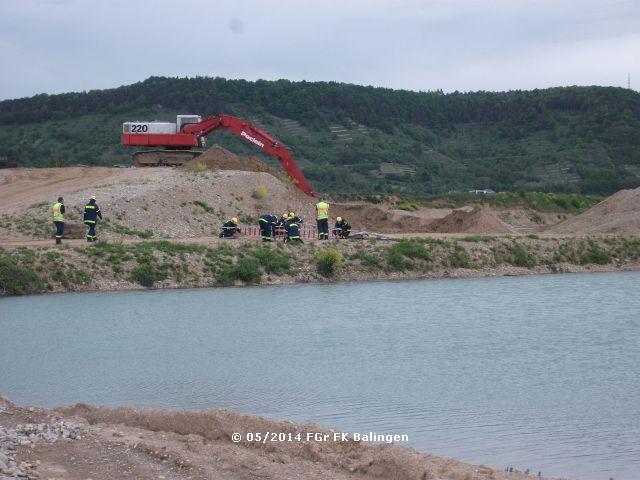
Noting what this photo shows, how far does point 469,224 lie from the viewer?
46.1 meters

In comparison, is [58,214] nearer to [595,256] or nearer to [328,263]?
[328,263]

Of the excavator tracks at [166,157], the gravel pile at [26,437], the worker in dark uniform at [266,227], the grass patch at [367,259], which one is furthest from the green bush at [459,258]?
the gravel pile at [26,437]

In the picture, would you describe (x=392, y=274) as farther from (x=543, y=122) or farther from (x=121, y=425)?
(x=543, y=122)

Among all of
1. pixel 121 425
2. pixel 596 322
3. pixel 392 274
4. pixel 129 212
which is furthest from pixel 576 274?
pixel 121 425

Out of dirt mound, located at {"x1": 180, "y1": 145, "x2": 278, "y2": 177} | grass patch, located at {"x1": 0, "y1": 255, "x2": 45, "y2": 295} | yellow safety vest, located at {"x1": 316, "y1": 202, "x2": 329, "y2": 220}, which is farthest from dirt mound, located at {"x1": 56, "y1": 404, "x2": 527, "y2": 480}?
dirt mound, located at {"x1": 180, "y1": 145, "x2": 278, "y2": 177}

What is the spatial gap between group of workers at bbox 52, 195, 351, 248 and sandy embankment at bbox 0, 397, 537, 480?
68.8ft

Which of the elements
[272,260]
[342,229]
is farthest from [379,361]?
[342,229]

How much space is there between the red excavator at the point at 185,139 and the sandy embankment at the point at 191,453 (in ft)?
114

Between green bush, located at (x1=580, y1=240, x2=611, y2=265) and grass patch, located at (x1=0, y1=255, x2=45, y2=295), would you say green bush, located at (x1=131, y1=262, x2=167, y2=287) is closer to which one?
grass patch, located at (x1=0, y1=255, x2=45, y2=295)

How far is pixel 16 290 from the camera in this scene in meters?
30.7

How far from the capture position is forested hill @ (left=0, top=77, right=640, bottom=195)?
89.2 metres

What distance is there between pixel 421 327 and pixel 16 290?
12.6 metres

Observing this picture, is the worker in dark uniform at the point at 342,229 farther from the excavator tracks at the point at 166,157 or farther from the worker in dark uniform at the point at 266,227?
the excavator tracks at the point at 166,157

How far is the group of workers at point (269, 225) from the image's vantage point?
3394cm
